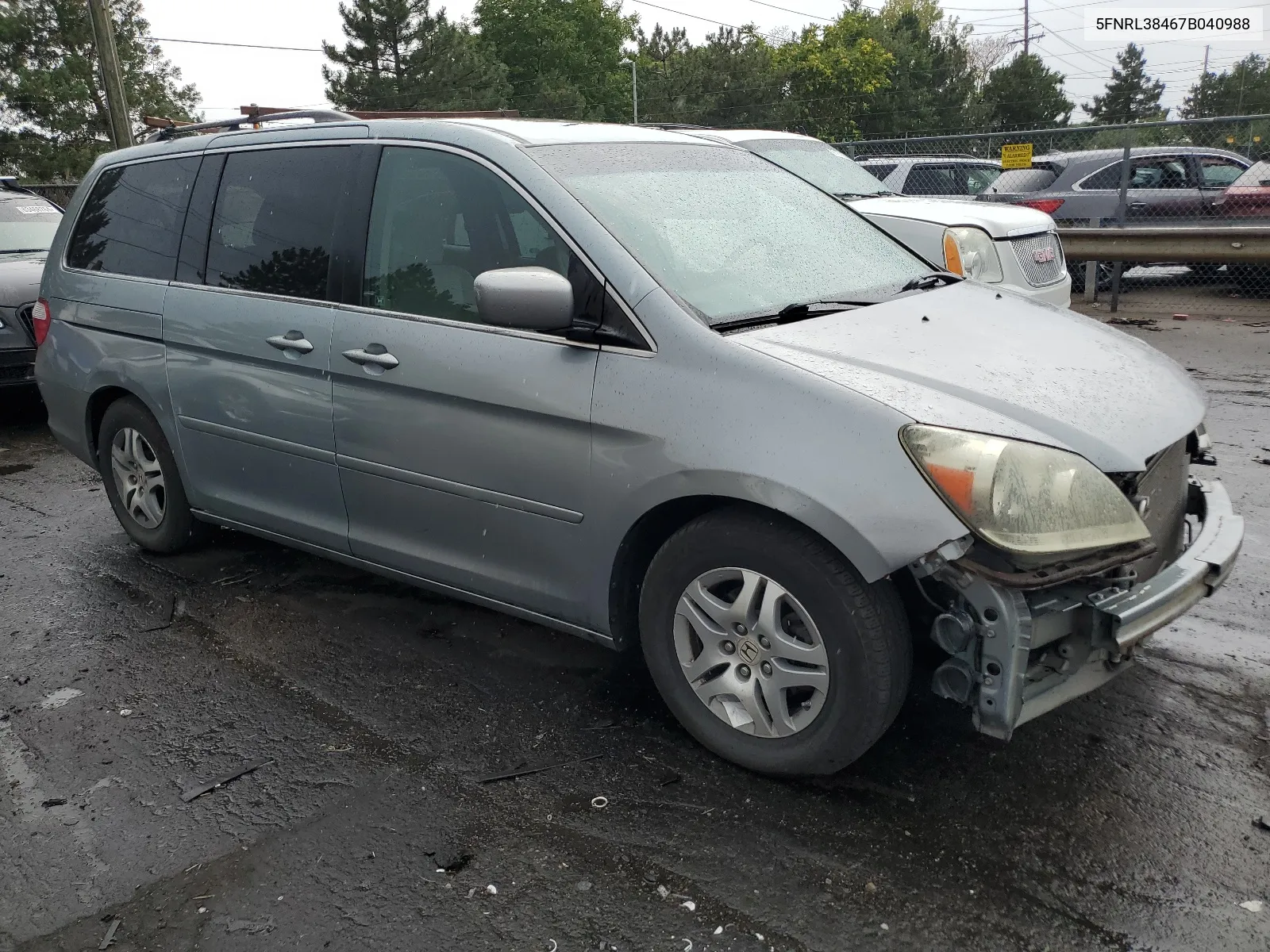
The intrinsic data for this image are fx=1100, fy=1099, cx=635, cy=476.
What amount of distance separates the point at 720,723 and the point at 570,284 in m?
1.35

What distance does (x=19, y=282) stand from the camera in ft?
26.7

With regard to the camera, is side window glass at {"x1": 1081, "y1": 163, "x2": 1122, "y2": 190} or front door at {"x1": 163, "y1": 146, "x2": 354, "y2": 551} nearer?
front door at {"x1": 163, "y1": 146, "x2": 354, "y2": 551}

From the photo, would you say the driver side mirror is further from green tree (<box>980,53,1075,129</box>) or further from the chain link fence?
green tree (<box>980,53,1075,129</box>)

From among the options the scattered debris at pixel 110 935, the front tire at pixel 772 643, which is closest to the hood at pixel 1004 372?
the front tire at pixel 772 643

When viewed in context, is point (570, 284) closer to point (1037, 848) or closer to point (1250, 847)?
point (1037, 848)

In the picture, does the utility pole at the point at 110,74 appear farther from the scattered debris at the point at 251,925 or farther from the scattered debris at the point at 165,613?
the scattered debris at the point at 251,925

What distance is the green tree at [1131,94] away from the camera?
81.1 metres

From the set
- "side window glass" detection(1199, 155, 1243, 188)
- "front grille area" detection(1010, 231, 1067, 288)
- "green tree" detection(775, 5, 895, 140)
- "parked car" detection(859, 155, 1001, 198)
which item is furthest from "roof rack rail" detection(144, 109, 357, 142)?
"green tree" detection(775, 5, 895, 140)

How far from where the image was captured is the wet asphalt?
2.57m

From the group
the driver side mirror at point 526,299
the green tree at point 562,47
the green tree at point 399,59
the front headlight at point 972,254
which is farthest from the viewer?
the green tree at point 562,47

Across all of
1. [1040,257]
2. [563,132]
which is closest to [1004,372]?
[563,132]

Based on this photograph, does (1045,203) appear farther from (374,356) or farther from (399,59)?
(399,59)

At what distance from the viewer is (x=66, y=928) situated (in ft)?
8.63

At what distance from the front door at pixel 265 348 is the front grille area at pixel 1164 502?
8.71 ft
